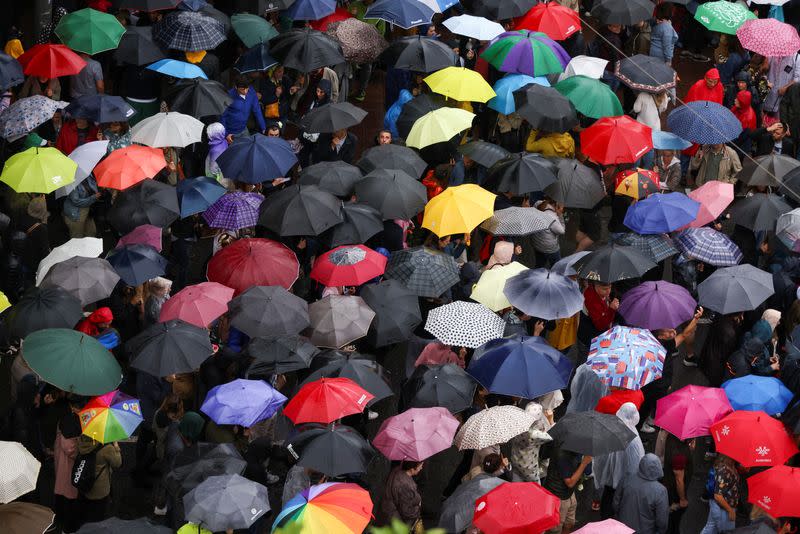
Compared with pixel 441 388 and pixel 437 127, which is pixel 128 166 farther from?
pixel 441 388

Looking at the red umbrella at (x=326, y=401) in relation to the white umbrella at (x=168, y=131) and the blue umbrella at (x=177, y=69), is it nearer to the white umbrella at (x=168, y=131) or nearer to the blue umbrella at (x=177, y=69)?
the white umbrella at (x=168, y=131)

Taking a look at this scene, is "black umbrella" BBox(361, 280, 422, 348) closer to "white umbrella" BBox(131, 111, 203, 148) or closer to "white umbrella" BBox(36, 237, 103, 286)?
"white umbrella" BBox(36, 237, 103, 286)

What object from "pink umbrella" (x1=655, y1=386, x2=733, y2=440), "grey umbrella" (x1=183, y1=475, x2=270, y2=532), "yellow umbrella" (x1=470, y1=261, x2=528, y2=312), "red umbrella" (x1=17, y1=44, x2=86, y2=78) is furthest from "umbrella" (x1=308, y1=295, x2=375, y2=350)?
"red umbrella" (x1=17, y1=44, x2=86, y2=78)

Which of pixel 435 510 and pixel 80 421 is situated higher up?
pixel 80 421

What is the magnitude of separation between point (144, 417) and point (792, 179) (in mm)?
7854

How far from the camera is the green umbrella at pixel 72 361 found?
12125 millimetres

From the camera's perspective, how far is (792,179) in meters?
16.0

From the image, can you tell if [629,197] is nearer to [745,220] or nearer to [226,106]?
[745,220]

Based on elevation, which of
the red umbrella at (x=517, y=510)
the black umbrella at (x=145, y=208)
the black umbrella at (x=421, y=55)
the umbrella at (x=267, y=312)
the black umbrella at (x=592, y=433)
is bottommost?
the black umbrella at (x=145, y=208)

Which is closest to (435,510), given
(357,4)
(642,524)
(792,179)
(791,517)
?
(642,524)

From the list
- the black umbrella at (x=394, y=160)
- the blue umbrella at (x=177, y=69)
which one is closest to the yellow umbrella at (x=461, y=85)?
the black umbrella at (x=394, y=160)

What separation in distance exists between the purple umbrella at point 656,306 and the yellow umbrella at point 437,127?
11.6 feet

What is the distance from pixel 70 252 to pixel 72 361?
102 inches

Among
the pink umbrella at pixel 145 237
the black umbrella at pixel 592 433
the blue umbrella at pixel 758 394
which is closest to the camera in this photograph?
the black umbrella at pixel 592 433
